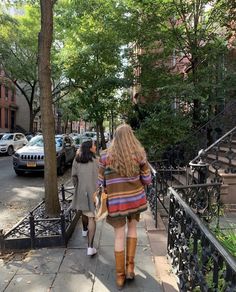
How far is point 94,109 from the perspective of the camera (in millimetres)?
16906

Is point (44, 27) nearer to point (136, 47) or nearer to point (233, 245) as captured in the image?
point (233, 245)

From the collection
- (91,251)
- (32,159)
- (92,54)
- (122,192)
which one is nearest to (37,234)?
(91,251)

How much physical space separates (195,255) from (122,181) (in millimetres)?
1114

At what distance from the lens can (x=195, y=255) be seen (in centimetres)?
318

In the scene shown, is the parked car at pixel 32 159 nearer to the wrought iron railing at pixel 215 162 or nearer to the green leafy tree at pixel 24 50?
the wrought iron railing at pixel 215 162

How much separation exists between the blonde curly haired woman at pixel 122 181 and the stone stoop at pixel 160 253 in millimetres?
490

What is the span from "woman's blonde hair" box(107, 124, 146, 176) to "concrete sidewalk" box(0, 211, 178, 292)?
4.12 feet

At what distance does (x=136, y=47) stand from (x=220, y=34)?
10.3 ft

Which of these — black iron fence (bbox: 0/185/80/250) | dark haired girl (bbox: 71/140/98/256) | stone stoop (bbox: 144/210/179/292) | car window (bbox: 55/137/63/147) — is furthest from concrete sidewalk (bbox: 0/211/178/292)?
car window (bbox: 55/137/63/147)

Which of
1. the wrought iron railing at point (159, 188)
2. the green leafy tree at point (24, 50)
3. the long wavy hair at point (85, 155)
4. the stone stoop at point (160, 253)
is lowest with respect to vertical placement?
the stone stoop at point (160, 253)

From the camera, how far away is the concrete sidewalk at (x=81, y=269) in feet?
13.1

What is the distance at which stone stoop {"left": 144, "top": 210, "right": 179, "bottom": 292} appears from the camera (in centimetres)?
399

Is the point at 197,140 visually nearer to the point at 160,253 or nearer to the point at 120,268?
the point at 160,253

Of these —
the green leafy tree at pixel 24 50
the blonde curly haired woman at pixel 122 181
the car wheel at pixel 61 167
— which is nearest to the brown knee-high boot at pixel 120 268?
the blonde curly haired woman at pixel 122 181
